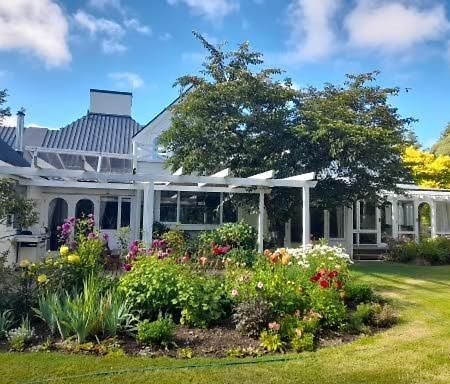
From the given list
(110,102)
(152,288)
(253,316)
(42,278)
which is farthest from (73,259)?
(110,102)

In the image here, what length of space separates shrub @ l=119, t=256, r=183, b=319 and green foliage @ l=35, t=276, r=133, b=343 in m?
0.23

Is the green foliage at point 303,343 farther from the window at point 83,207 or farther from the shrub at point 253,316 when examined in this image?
the window at point 83,207

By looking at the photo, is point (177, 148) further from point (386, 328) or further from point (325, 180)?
point (386, 328)

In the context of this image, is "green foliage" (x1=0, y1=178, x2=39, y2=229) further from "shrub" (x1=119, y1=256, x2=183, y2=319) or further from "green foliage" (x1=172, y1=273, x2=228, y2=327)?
"green foliage" (x1=172, y1=273, x2=228, y2=327)

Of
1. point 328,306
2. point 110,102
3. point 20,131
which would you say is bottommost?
point 328,306

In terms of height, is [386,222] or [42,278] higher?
[386,222]

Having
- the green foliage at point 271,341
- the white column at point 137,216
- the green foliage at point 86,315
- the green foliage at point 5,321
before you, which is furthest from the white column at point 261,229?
the green foliage at point 5,321

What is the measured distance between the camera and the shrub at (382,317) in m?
7.04

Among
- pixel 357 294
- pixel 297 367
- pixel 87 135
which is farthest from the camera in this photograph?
pixel 87 135

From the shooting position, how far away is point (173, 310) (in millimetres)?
6691

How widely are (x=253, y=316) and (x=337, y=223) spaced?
14041 mm

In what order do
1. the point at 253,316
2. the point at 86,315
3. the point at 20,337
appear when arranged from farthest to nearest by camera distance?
the point at 253,316
the point at 86,315
the point at 20,337

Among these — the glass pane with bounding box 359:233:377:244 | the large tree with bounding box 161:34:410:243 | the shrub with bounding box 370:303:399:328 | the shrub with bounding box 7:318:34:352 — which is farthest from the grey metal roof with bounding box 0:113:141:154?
the shrub with bounding box 370:303:399:328

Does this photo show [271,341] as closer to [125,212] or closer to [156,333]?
[156,333]
